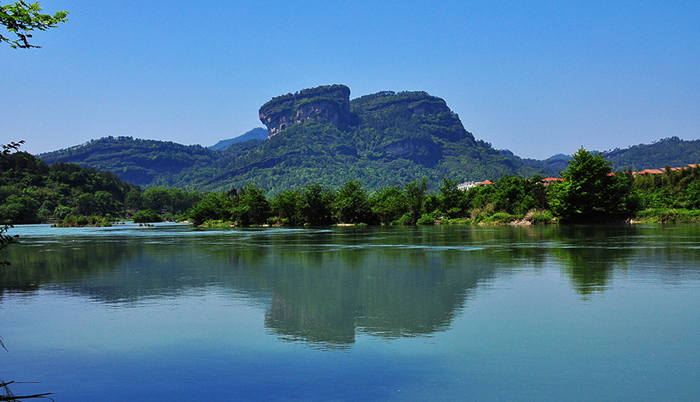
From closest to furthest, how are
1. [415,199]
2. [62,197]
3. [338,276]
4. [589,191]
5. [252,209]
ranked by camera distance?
[338,276], [589,191], [415,199], [252,209], [62,197]

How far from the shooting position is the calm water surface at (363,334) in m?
7.15

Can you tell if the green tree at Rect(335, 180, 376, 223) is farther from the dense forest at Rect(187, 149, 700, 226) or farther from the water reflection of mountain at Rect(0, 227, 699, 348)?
the water reflection of mountain at Rect(0, 227, 699, 348)

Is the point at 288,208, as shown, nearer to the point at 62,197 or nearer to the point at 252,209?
the point at 252,209

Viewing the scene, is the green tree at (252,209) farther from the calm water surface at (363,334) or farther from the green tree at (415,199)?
the calm water surface at (363,334)

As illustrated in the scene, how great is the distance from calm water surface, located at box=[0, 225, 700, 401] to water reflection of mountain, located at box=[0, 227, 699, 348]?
0.31ft

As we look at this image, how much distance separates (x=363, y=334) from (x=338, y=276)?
781cm

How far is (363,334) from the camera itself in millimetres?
9703

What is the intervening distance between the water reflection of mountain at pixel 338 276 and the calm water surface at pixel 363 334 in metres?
0.10

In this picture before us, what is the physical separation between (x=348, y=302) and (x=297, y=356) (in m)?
4.40

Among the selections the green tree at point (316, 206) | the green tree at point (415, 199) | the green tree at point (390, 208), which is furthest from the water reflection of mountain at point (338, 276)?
the green tree at point (390, 208)

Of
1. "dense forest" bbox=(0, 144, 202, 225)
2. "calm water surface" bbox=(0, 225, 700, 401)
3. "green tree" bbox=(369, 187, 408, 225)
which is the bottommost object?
"calm water surface" bbox=(0, 225, 700, 401)

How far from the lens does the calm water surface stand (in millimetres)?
7152

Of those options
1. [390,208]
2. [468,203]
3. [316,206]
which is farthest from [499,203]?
[316,206]

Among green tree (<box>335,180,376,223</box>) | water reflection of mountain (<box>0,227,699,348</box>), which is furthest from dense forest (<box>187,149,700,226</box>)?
water reflection of mountain (<box>0,227,699,348</box>)
